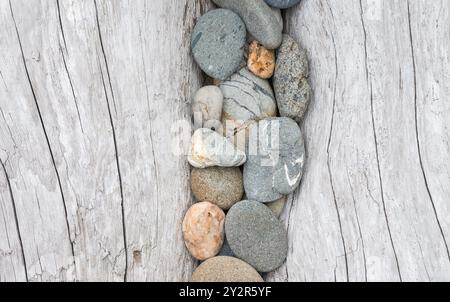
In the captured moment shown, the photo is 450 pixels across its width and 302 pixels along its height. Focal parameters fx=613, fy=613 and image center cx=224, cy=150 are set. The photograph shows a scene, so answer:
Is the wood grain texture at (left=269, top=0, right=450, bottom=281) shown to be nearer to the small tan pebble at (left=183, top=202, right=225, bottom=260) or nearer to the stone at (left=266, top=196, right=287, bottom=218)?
the stone at (left=266, top=196, right=287, bottom=218)

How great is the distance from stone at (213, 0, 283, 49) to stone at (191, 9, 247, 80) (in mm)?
35

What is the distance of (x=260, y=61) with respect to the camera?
300 centimetres

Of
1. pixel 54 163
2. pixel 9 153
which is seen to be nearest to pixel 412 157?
pixel 54 163

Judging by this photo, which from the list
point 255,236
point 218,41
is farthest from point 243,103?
point 255,236

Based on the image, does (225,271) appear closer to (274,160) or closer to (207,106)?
(274,160)

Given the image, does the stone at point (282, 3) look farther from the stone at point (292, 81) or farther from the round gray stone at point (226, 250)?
the round gray stone at point (226, 250)

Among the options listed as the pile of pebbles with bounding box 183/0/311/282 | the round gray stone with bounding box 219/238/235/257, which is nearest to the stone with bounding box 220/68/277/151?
the pile of pebbles with bounding box 183/0/311/282

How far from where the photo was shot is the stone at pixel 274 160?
287 centimetres

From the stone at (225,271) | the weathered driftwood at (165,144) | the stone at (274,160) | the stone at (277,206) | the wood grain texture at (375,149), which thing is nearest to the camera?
the weathered driftwood at (165,144)

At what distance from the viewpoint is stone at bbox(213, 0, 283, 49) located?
9.56ft

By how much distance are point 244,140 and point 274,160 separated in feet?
0.64

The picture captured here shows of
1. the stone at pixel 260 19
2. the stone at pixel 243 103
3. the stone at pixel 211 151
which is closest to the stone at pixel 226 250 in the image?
the stone at pixel 211 151

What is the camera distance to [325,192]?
2.79 meters
